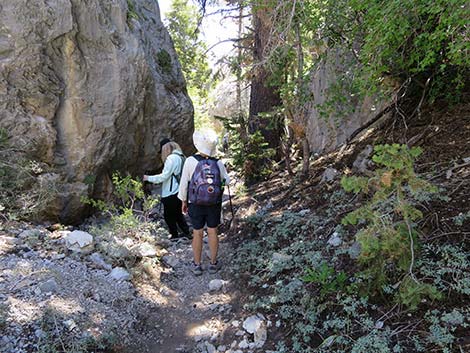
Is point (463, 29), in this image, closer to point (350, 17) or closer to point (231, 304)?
point (350, 17)

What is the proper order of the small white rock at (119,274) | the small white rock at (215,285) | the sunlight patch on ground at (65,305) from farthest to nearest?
1. the small white rock at (215,285)
2. the small white rock at (119,274)
3. the sunlight patch on ground at (65,305)

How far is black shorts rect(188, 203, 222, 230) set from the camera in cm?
500

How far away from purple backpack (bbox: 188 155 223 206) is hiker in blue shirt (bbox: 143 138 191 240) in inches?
52.4

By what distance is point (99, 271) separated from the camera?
4.21 meters

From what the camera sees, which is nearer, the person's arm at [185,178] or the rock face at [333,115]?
the person's arm at [185,178]

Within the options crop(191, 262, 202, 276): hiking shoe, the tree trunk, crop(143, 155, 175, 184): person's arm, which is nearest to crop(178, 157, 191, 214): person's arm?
crop(191, 262, 202, 276): hiking shoe

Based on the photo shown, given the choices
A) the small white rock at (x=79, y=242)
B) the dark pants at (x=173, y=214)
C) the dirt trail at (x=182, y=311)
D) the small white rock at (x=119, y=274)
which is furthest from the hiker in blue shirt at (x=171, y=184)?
the small white rock at (x=119, y=274)

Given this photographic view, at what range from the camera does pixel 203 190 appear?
15.8 ft

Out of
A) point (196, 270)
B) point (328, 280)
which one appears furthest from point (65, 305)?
point (328, 280)

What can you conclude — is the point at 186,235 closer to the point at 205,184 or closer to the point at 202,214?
the point at 202,214

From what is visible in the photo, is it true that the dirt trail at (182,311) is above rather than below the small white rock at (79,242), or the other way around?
below

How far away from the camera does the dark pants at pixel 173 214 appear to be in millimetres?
6293

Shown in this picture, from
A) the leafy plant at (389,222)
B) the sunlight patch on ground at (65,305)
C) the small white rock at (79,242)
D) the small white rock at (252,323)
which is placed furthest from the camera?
the small white rock at (79,242)

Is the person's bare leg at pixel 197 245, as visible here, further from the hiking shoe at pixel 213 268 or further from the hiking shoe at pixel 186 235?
the hiking shoe at pixel 186 235
